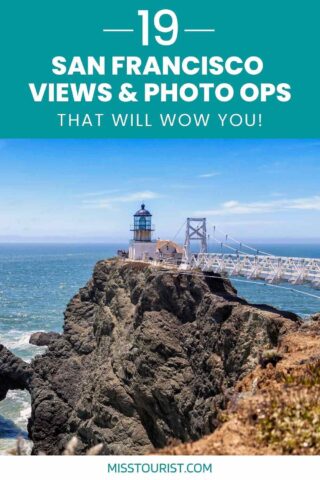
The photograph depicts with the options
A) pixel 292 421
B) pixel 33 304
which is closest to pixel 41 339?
pixel 33 304

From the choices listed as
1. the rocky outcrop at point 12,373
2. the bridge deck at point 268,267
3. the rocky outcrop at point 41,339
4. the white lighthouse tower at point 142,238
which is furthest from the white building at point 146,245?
the rocky outcrop at point 41,339

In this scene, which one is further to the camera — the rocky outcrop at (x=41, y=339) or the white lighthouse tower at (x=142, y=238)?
the rocky outcrop at (x=41, y=339)

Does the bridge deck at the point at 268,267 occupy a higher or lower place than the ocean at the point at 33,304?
higher

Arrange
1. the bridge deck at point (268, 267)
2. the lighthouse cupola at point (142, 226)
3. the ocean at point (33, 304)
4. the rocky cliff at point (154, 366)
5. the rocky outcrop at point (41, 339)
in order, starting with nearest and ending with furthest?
the rocky cliff at point (154, 366) < the bridge deck at point (268, 267) < the ocean at point (33, 304) < the lighthouse cupola at point (142, 226) < the rocky outcrop at point (41, 339)

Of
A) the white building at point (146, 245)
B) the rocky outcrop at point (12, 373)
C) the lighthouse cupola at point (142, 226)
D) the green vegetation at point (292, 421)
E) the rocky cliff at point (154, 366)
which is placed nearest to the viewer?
the green vegetation at point (292, 421)

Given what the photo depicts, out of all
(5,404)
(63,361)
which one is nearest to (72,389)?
(63,361)

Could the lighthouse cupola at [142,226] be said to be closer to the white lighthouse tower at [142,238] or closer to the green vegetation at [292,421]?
the white lighthouse tower at [142,238]

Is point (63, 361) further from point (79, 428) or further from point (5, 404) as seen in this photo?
point (79, 428)
